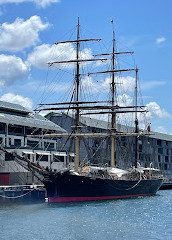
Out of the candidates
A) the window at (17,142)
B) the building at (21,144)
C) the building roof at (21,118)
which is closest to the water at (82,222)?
the building at (21,144)

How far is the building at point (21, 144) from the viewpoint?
202ft

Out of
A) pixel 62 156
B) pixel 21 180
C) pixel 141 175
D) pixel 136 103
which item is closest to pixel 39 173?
pixel 21 180

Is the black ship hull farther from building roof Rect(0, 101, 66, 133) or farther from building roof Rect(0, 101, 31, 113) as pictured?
building roof Rect(0, 101, 31, 113)

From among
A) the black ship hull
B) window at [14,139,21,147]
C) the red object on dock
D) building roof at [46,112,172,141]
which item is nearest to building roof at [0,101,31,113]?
window at [14,139,21,147]

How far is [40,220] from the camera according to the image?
127 ft

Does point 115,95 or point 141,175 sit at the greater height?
point 115,95

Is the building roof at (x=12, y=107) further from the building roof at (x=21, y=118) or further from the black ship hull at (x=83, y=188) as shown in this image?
the black ship hull at (x=83, y=188)

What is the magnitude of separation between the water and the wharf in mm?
1277

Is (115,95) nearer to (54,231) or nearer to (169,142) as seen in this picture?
(54,231)

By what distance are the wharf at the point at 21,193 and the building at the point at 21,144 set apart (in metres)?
4.16

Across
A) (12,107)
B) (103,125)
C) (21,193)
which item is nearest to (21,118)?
(12,107)

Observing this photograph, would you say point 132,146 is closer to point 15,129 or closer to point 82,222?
point 15,129

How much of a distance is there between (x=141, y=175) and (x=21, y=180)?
21.0 meters

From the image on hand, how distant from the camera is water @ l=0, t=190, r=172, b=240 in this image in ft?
105
